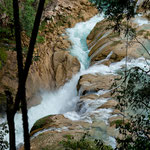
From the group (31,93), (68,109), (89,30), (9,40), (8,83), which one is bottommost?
(68,109)

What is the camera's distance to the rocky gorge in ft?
22.6

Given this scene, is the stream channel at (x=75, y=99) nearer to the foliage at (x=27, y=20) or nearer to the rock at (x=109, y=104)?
the rock at (x=109, y=104)

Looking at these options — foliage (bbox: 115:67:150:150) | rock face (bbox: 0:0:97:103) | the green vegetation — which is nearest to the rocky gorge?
rock face (bbox: 0:0:97:103)

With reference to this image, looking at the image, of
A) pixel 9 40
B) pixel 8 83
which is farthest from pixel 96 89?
pixel 9 40

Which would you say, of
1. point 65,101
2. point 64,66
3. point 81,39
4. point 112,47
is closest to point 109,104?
point 65,101

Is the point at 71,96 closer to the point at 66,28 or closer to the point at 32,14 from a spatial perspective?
the point at 32,14

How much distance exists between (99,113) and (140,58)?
16.3 feet

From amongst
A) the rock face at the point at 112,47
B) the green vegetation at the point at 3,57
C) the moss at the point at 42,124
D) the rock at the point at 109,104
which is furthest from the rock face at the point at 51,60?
the rock at the point at 109,104

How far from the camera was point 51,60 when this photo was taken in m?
12.4

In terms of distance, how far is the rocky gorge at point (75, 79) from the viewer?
6.89m

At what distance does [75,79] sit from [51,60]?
6.65ft

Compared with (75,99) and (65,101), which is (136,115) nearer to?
(75,99)

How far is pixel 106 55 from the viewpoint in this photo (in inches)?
477

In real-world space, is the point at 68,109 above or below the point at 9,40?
below
